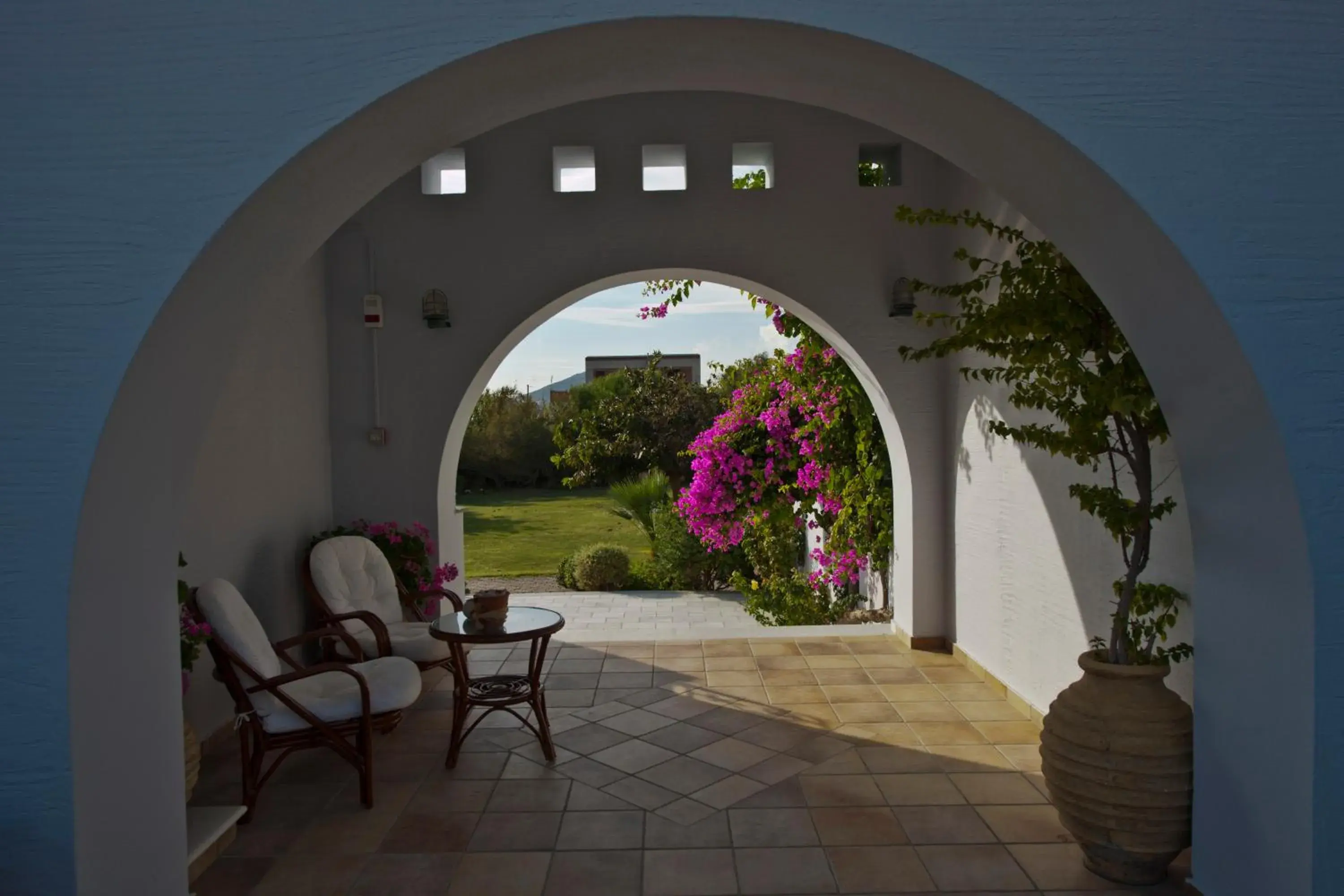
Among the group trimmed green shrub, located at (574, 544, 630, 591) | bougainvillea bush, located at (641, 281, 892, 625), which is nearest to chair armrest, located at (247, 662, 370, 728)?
bougainvillea bush, located at (641, 281, 892, 625)

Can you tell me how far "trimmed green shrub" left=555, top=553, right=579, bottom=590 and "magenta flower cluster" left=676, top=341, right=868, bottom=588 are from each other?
3077mm

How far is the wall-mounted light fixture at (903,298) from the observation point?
18.3ft

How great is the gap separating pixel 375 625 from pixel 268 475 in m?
1.07

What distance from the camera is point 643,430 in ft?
43.1

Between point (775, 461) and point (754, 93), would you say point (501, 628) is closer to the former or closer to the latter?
point (754, 93)

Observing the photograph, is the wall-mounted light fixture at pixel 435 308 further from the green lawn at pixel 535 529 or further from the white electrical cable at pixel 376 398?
the green lawn at pixel 535 529

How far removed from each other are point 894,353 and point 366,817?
13.0 ft

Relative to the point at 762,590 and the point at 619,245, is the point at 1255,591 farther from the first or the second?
the point at 762,590

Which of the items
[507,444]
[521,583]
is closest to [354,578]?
[521,583]

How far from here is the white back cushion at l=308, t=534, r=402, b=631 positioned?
16.2 feet

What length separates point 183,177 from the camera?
2.11 meters

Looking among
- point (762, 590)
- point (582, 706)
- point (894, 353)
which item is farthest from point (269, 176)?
point (762, 590)

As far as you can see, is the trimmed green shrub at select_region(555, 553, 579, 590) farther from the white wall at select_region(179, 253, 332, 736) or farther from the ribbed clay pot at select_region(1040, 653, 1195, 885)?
the ribbed clay pot at select_region(1040, 653, 1195, 885)

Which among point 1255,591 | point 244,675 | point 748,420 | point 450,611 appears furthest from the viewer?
point 748,420
